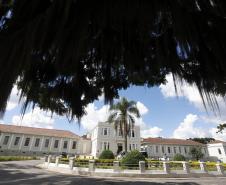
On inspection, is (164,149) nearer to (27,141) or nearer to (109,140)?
(109,140)

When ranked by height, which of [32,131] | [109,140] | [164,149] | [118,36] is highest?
[32,131]

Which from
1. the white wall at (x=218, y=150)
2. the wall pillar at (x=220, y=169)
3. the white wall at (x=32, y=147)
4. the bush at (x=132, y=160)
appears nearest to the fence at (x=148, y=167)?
the wall pillar at (x=220, y=169)

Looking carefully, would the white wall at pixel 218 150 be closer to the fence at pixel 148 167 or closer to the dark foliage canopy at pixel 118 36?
the fence at pixel 148 167

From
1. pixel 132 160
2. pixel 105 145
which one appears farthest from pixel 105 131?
pixel 132 160

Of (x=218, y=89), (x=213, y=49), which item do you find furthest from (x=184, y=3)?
(x=218, y=89)

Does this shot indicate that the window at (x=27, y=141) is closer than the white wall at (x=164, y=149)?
Yes

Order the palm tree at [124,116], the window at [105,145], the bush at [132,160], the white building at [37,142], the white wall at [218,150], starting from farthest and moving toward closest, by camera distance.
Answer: the white wall at [218,150], the white building at [37,142], the window at [105,145], the palm tree at [124,116], the bush at [132,160]

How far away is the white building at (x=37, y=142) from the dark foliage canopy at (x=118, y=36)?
38.2 metres

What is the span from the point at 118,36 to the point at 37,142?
4102 centimetres

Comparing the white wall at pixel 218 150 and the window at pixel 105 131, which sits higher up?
the window at pixel 105 131

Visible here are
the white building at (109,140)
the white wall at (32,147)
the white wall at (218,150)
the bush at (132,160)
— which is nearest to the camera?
the bush at (132,160)

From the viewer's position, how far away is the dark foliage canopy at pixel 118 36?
111cm

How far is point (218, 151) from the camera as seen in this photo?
1619 inches

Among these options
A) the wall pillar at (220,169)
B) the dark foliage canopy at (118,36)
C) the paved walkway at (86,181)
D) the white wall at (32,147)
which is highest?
the white wall at (32,147)
